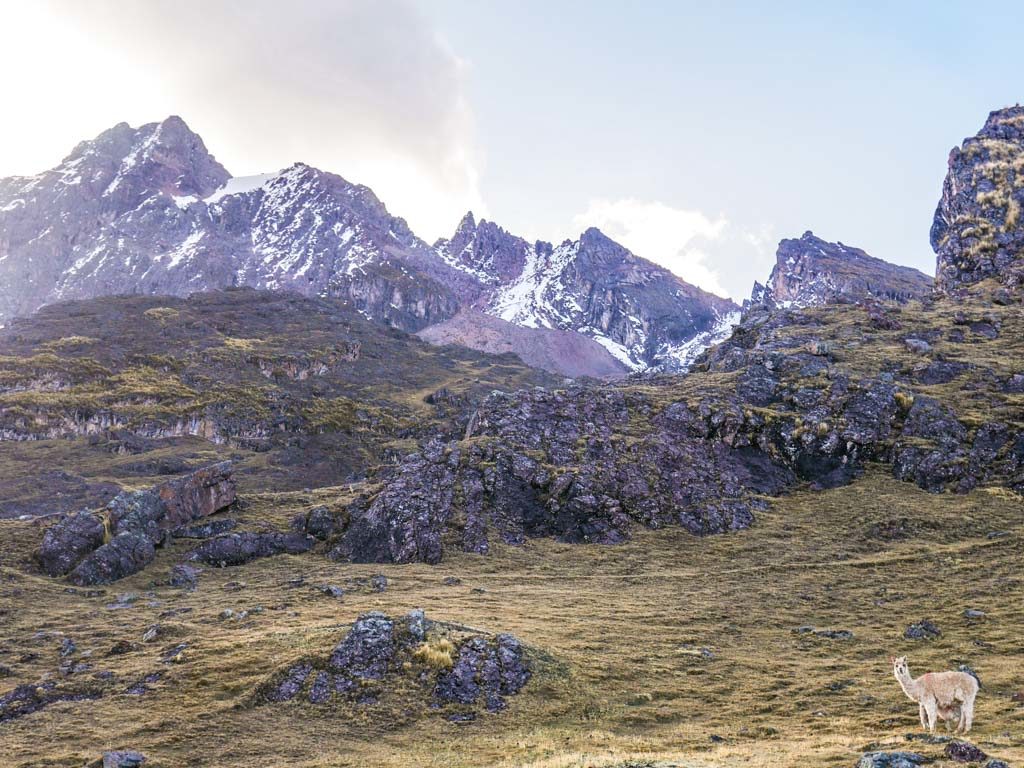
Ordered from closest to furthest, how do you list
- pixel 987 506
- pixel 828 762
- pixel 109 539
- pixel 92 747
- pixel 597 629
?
A: pixel 828 762, pixel 92 747, pixel 597 629, pixel 109 539, pixel 987 506

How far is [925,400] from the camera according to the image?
85688mm

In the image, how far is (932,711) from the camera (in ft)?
71.2

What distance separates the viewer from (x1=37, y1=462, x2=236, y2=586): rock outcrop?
56.8 metres

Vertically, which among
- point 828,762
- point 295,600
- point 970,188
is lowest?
point 295,600

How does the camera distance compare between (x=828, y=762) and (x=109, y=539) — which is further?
(x=109, y=539)

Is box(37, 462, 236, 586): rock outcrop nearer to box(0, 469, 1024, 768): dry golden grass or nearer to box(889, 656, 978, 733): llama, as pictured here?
box(0, 469, 1024, 768): dry golden grass

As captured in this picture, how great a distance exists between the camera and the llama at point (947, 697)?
2100cm

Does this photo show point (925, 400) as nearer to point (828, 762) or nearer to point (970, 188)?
point (828, 762)

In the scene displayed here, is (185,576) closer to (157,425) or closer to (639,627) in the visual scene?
(639,627)

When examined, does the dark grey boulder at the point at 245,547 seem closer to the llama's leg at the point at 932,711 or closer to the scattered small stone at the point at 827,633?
the scattered small stone at the point at 827,633

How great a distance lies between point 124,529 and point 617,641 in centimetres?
4948

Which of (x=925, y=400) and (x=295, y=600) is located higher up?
(x=925, y=400)

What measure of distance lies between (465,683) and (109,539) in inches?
1850

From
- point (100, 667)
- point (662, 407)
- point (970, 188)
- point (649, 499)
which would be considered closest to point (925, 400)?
point (662, 407)
